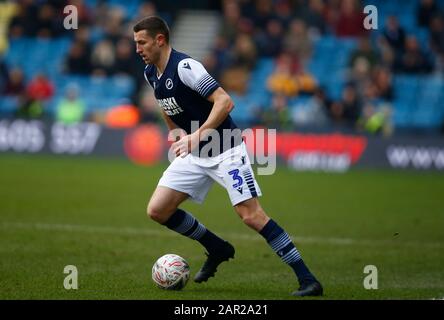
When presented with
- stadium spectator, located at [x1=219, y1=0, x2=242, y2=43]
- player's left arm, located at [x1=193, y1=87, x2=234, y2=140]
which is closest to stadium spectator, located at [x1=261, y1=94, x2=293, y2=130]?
stadium spectator, located at [x1=219, y1=0, x2=242, y2=43]

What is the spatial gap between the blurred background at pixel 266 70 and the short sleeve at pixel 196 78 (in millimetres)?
13210

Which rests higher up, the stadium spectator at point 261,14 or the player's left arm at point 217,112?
the stadium spectator at point 261,14

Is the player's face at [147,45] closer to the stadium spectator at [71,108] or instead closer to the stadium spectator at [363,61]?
the stadium spectator at [363,61]

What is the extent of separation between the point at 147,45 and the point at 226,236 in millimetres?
4231

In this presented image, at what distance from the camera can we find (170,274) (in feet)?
26.5

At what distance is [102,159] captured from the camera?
22672 mm

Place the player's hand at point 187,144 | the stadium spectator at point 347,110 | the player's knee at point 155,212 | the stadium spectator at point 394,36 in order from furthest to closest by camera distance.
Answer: the stadium spectator at point 394,36, the stadium spectator at point 347,110, the player's knee at point 155,212, the player's hand at point 187,144

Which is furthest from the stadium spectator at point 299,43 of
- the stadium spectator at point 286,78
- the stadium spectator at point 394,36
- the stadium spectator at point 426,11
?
the stadium spectator at point 426,11

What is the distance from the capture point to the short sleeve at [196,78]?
780 cm

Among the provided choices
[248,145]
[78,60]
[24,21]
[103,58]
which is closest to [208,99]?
[248,145]

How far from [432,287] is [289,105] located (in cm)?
1587

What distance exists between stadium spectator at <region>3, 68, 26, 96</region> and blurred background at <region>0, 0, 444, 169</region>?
4cm
